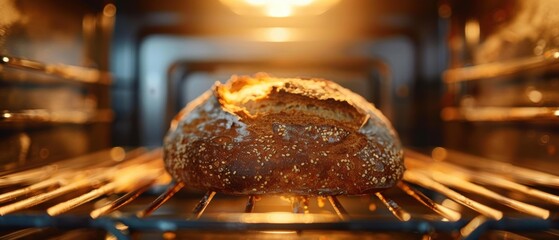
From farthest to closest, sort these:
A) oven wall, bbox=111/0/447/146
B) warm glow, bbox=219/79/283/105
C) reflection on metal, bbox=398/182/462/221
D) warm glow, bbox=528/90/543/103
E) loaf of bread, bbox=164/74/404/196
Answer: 1. oven wall, bbox=111/0/447/146
2. warm glow, bbox=528/90/543/103
3. warm glow, bbox=219/79/283/105
4. loaf of bread, bbox=164/74/404/196
5. reflection on metal, bbox=398/182/462/221

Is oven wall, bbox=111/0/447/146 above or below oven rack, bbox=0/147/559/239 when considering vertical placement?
above

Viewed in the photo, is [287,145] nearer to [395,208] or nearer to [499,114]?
[395,208]

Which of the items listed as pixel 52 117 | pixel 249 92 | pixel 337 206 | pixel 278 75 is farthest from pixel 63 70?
pixel 337 206

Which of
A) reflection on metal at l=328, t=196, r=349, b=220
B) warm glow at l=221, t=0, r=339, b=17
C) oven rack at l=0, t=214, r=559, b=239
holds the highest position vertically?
warm glow at l=221, t=0, r=339, b=17

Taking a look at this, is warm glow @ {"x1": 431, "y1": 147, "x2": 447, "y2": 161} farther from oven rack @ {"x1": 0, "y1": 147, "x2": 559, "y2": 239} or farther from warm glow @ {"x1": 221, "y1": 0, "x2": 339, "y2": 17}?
warm glow @ {"x1": 221, "y1": 0, "x2": 339, "y2": 17}

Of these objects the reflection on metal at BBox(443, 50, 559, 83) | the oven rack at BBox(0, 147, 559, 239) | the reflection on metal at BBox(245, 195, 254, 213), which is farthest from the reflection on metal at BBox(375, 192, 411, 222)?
the reflection on metal at BBox(443, 50, 559, 83)

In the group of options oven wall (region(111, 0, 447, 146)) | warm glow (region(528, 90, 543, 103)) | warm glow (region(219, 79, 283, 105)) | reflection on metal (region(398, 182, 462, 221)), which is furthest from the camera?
oven wall (region(111, 0, 447, 146))

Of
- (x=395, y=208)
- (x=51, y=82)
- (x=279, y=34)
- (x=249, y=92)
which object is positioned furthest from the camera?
(x=279, y=34)

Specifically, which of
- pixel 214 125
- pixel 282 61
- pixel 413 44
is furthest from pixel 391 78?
pixel 214 125
